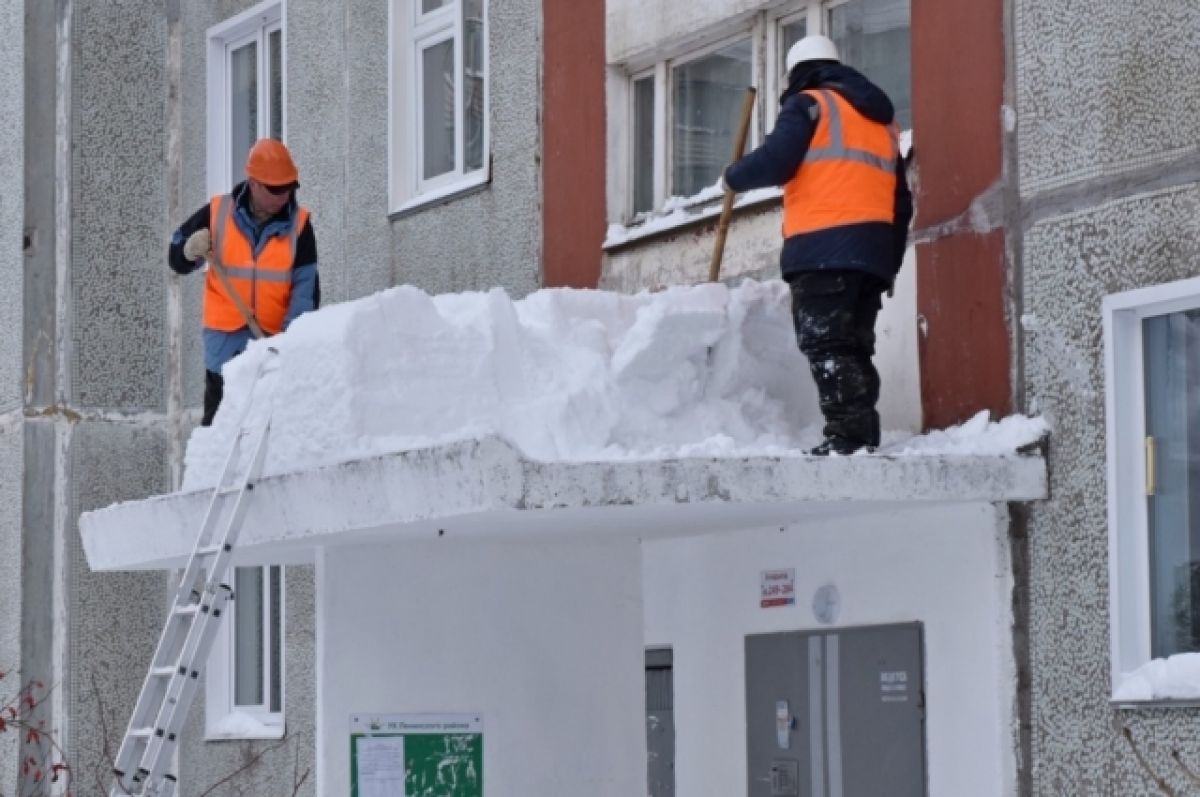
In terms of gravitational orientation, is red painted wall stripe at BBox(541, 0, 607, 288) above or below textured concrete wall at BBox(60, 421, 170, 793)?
above

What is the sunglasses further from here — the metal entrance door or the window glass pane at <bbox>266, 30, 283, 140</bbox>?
the metal entrance door

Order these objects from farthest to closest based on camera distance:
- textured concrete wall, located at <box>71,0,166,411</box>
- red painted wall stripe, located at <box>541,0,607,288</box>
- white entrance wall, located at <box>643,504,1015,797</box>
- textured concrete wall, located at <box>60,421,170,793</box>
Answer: textured concrete wall, located at <box>71,0,166,411</box>, textured concrete wall, located at <box>60,421,170,793</box>, red painted wall stripe, located at <box>541,0,607,288</box>, white entrance wall, located at <box>643,504,1015,797</box>

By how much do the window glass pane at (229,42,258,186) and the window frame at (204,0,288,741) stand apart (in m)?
0.03

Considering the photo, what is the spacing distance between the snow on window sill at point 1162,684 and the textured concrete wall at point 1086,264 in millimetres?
49

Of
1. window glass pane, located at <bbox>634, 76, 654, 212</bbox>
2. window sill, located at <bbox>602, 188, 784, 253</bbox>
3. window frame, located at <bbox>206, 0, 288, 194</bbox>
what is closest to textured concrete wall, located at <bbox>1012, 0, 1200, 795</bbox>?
window sill, located at <bbox>602, 188, 784, 253</bbox>

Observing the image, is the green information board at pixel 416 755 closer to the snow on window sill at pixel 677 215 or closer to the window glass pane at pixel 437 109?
the snow on window sill at pixel 677 215

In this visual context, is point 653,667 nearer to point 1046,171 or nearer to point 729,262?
point 729,262

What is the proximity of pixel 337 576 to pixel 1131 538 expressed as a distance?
10.5ft

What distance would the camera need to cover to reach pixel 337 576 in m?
9.05

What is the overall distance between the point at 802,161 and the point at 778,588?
6.34 ft

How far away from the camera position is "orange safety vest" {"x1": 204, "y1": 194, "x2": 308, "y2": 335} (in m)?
10.7

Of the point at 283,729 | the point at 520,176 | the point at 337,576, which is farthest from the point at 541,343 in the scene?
the point at 283,729

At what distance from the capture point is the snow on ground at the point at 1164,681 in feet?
23.2

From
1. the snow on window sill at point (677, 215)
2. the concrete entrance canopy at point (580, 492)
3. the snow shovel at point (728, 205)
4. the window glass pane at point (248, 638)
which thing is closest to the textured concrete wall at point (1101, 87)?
the concrete entrance canopy at point (580, 492)
